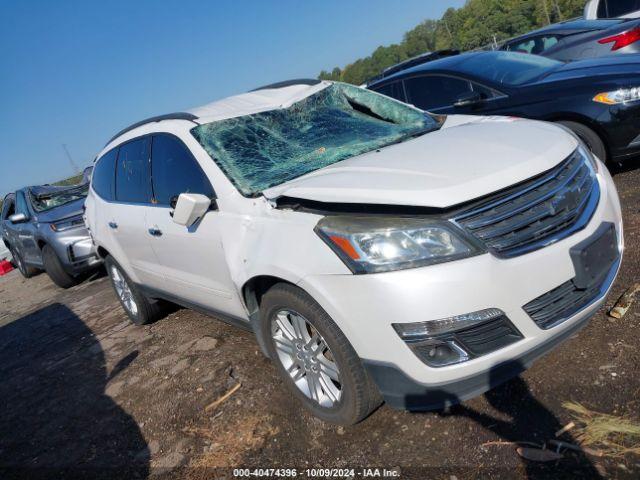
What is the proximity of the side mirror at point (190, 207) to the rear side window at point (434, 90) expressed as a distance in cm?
379

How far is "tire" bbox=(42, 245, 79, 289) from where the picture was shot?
730cm

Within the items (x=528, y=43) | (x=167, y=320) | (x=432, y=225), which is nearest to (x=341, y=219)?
(x=432, y=225)

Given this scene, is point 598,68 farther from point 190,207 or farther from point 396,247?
point 190,207

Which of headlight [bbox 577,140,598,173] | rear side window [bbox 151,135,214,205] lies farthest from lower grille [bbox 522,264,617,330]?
rear side window [bbox 151,135,214,205]

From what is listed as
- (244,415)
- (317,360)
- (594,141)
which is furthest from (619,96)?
(244,415)

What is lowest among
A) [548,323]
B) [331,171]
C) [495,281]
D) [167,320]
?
[167,320]

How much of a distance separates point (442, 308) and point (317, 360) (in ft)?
2.66

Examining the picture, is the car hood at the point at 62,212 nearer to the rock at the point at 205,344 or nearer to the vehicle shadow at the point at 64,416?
the vehicle shadow at the point at 64,416

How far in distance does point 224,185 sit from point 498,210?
148 centimetres

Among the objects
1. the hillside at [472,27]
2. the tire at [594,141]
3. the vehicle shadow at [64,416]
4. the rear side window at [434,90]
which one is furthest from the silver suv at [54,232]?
the hillside at [472,27]

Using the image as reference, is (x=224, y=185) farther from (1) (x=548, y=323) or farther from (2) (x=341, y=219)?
(1) (x=548, y=323)

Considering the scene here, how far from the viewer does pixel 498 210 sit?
81.1 inches

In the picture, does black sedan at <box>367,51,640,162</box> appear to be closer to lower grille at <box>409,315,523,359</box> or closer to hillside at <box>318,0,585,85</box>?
lower grille at <box>409,315,523,359</box>

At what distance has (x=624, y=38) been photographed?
6781 mm
